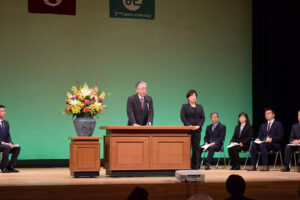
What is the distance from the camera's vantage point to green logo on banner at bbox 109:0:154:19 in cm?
921

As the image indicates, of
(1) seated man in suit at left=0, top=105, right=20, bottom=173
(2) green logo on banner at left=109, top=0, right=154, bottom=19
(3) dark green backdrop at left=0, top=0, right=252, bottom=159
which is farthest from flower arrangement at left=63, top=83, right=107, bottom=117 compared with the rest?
(2) green logo on banner at left=109, top=0, right=154, bottom=19

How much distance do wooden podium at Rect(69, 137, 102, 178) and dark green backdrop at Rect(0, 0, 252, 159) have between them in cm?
297

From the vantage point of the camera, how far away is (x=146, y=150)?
239 inches

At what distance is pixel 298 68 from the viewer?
921 centimetres

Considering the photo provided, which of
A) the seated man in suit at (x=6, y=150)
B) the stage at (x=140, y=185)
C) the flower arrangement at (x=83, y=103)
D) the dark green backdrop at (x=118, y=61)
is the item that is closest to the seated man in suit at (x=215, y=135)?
the dark green backdrop at (x=118, y=61)

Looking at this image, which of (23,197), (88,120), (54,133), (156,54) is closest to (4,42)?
(54,133)

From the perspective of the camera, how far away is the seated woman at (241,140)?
807 cm

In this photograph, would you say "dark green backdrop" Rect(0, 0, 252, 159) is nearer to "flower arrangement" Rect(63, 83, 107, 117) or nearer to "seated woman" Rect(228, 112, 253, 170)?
"seated woman" Rect(228, 112, 253, 170)

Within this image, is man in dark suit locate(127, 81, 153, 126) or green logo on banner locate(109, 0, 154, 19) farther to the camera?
green logo on banner locate(109, 0, 154, 19)

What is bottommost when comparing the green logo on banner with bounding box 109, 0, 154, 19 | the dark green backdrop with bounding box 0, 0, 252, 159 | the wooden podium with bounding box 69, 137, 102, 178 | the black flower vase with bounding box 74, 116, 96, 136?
the wooden podium with bounding box 69, 137, 102, 178

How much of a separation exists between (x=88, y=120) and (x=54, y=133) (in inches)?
115

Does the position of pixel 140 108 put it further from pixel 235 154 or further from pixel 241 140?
pixel 241 140

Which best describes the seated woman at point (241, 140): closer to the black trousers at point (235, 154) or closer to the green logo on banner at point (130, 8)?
the black trousers at point (235, 154)

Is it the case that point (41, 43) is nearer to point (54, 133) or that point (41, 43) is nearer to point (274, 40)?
point (54, 133)
